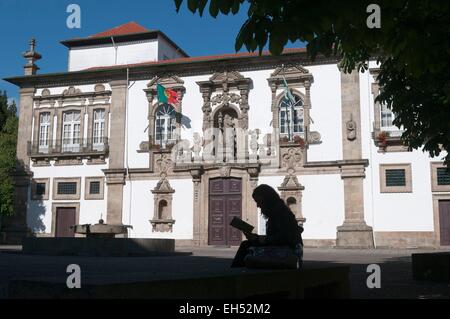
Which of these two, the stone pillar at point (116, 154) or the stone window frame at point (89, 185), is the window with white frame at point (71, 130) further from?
the stone pillar at point (116, 154)

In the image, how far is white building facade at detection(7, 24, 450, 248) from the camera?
82.3ft

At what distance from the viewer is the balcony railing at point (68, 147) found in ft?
96.8

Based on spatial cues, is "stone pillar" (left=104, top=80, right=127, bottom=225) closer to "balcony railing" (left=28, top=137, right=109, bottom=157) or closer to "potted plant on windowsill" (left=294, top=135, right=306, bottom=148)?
"balcony railing" (left=28, top=137, right=109, bottom=157)

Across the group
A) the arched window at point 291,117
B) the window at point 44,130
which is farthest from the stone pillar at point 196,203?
the window at point 44,130

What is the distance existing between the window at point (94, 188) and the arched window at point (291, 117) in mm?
9912

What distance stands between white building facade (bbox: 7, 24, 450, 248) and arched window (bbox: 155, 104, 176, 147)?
62mm

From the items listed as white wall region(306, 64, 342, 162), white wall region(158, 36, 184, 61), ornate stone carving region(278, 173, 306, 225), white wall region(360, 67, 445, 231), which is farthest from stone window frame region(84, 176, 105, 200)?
white wall region(360, 67, 445, 231)

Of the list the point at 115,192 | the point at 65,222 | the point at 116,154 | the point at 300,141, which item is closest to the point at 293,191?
the point at 300,141

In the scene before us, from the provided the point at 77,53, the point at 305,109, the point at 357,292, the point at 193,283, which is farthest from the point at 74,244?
the point at 77,53

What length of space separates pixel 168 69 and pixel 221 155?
547 cm

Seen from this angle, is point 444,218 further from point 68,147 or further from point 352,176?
point 68,147

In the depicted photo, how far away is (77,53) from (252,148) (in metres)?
16.3

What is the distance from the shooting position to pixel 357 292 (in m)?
7.88
